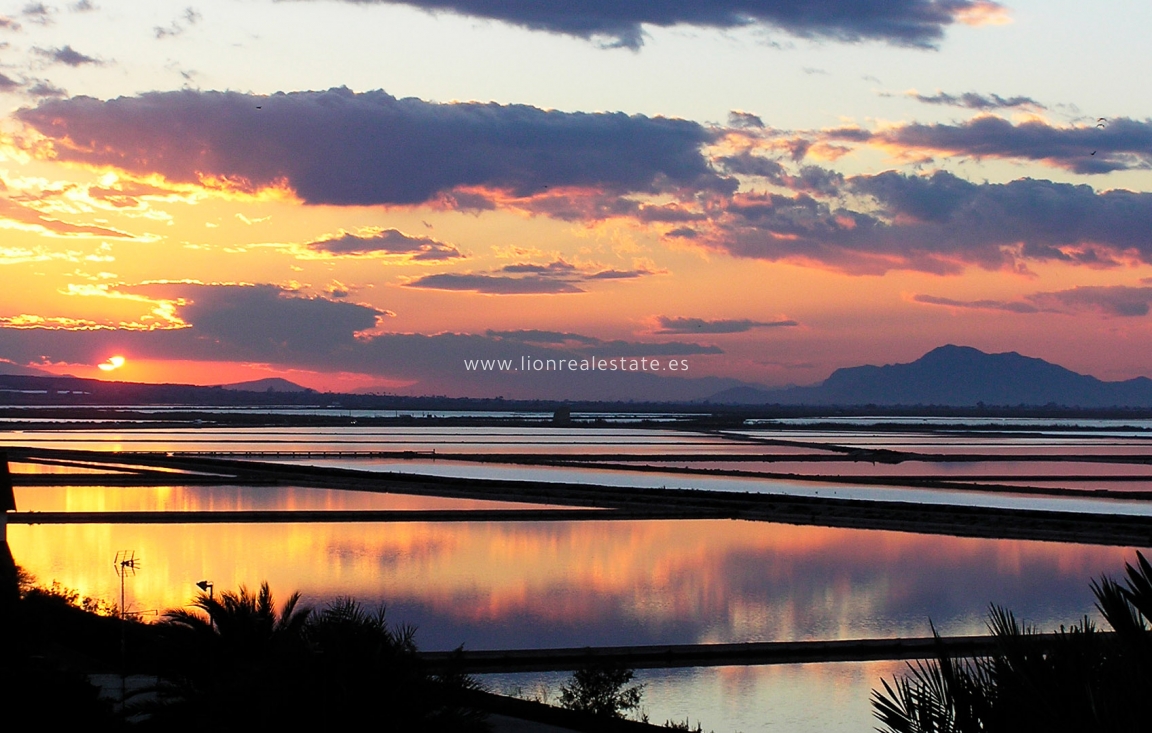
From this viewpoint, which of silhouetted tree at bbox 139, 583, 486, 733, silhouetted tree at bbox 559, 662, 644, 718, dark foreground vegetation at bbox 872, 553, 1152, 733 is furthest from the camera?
silhouetted tree at bbox 559, 662, 644, 718

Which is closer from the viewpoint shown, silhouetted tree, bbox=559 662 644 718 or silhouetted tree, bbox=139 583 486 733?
silhouetted tree, bbox=139 583 486 733

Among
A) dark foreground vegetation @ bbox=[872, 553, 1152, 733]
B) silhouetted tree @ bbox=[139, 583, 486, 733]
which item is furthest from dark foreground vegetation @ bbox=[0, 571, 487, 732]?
dark foreground vegetation @ bbox=[872, 553, 1152, 733]

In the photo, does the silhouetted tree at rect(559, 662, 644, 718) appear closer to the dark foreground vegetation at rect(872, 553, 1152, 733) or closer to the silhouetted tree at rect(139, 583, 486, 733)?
the silhouetted tree at rect(139, 583, 486, 733)

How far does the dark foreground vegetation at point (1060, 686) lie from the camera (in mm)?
4691

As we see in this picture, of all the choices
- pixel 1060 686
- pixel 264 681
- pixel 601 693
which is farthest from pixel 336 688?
pixel 601 693

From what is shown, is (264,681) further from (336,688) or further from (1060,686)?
(1060,686)

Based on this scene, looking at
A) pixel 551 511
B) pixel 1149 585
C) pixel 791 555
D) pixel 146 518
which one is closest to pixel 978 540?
pixel 791 555

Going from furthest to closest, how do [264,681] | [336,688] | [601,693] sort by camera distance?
[601,693]
[264,681]
[336,688]

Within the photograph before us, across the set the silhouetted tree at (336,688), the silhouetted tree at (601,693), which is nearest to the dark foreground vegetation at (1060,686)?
the silhouetted tree at (336,688)

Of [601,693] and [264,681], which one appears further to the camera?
[601,693]

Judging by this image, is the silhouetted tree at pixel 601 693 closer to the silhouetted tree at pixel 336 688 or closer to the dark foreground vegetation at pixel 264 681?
the dark foreground vegetation at pixel 264 681

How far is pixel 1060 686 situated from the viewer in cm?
481

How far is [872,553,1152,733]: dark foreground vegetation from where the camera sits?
4.69 m

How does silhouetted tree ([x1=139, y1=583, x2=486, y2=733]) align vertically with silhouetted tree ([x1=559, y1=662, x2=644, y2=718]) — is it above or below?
above
